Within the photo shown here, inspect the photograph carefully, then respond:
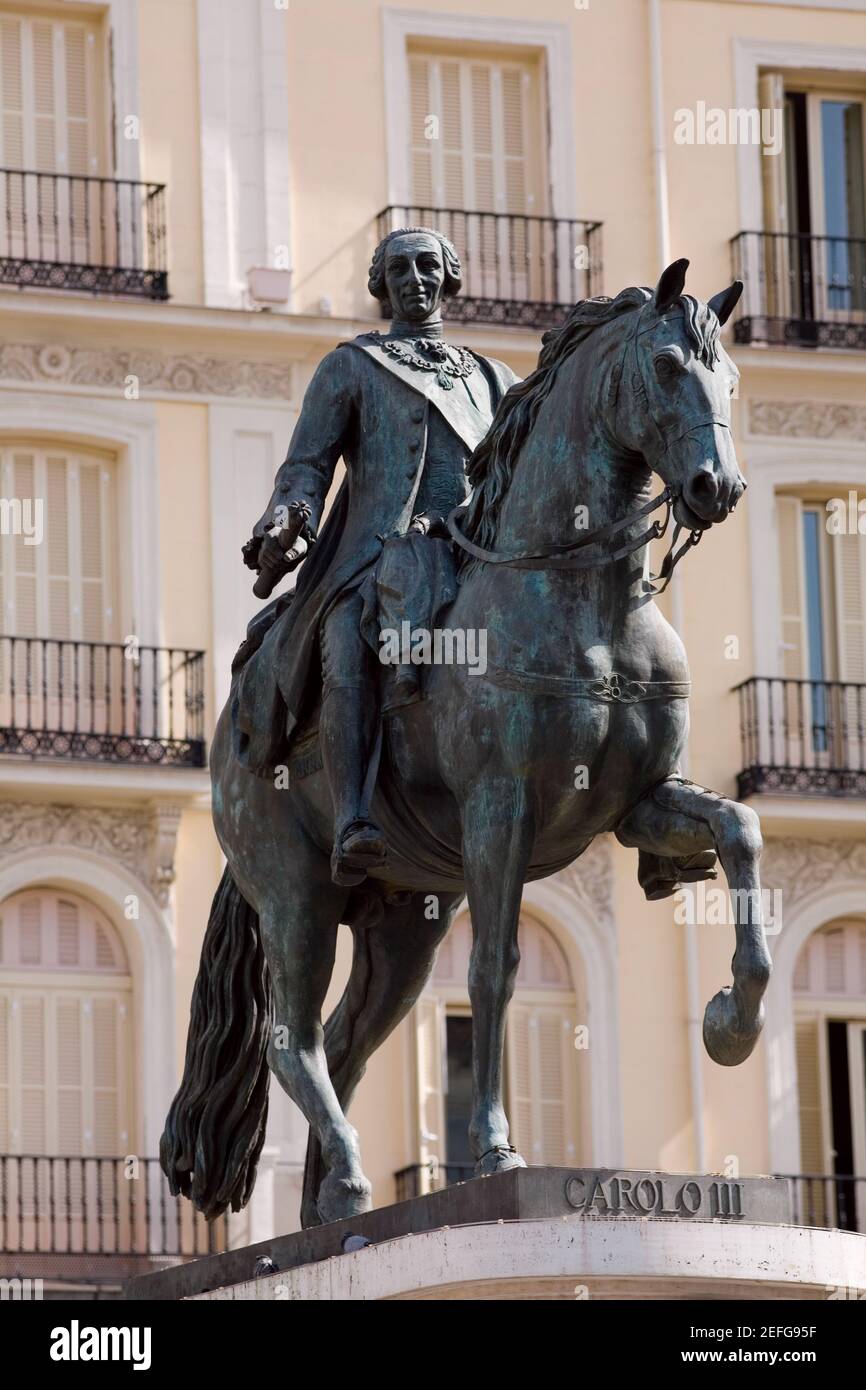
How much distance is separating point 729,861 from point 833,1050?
57.3 feet

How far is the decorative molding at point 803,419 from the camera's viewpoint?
27734 millimetres

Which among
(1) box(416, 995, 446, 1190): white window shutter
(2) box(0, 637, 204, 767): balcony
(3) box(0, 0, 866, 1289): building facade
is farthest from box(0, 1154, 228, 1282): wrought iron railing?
(2) box(0, 637, 204, 767): balcony

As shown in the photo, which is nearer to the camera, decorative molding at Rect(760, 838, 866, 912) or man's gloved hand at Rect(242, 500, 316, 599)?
man's gloved hand at Rect(242, 500, 316, 599)

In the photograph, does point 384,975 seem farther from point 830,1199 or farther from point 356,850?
point 830,1199

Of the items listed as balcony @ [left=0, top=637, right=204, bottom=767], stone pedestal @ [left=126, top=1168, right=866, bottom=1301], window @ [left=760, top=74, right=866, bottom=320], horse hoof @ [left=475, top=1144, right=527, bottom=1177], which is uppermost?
window @ [left=760, top=74, right=866, bottom=320]

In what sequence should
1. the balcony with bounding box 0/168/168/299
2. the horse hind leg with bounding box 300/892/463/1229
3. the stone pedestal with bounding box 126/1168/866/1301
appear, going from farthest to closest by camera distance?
the balcony with bounding box 0/168/168/299, the horse hind leg with bounding box 300/892/463/1229, the stone pedestal with bounding box 126/1168/866/1301

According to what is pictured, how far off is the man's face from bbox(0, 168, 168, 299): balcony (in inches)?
579

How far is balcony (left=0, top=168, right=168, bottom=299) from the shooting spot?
86.4 feet

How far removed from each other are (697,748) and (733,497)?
16616 millimetres

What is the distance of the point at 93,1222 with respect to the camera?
25.3 meters

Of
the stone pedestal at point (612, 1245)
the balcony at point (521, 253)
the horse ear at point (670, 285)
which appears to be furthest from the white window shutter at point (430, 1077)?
the horse ear at point (670, 285)

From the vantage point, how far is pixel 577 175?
2798 cm
